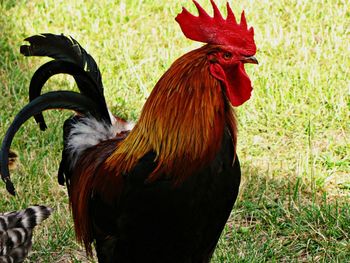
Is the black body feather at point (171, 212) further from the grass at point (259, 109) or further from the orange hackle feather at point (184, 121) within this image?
the grass at point (259, 109)

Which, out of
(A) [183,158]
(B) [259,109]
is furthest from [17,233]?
(B) [259,109]

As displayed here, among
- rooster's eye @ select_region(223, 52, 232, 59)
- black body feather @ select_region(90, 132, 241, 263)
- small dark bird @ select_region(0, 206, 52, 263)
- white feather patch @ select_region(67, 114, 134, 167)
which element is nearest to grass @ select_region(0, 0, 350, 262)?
small dark bird @ select_region(0, 206, 52, 263)

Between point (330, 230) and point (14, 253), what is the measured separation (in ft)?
5.81

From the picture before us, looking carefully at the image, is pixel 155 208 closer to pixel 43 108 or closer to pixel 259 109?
pixel 43 108

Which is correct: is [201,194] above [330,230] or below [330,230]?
above

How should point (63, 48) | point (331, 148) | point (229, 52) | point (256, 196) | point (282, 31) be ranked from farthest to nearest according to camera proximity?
point (282, 31) < point (331, 148) < point (256, 196) < point (63, 48) < point (229, 52)

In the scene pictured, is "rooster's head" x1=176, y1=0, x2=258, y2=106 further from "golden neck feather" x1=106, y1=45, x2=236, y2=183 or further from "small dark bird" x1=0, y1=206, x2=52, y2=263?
"small dark bird" x1=0, y1=206, x2=52, y2=263

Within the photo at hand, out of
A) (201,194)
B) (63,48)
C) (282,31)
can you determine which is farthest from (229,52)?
(282,31)

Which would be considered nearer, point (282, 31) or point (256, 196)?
point (256, 196)

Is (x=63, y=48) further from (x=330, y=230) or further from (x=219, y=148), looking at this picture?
(x=330, y=230)

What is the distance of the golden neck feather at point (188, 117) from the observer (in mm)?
3230

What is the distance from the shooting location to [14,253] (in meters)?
3.99

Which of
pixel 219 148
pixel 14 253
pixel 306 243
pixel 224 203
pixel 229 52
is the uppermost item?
pixel 229 52

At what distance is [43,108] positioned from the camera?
3607 millimetres
